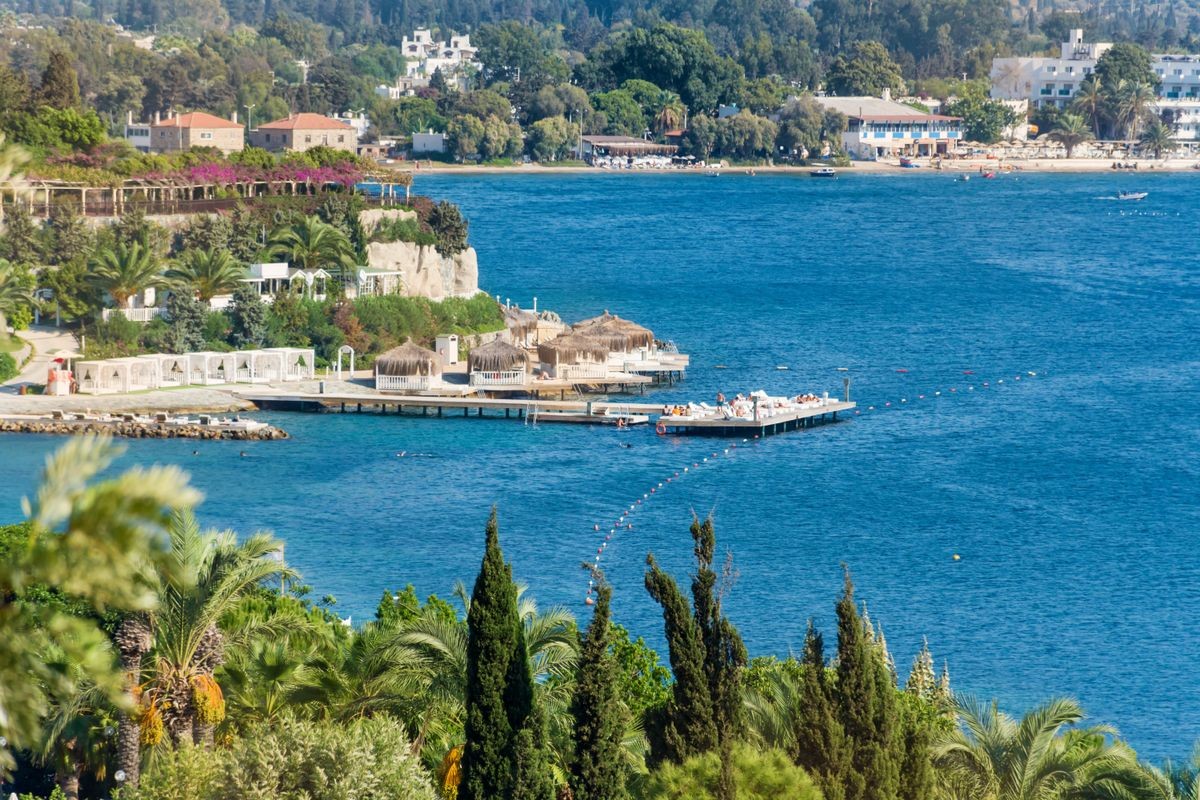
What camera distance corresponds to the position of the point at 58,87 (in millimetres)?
77000

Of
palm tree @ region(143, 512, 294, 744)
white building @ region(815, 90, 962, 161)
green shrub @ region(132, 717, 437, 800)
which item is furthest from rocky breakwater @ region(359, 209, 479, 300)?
white building @ region(815, 90, 962, 161)

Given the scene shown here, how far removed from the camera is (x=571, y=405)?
180 ft

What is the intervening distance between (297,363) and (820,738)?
41.3 m

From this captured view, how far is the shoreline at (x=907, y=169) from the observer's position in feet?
543

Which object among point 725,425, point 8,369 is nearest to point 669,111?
point 725,425

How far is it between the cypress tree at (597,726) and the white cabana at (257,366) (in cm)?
4024

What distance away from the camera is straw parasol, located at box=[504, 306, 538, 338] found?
64812 millimetres

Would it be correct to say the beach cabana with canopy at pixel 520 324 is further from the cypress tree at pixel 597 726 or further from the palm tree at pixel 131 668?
the cypress tree at pixel 597 726

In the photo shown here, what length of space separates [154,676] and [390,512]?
24989 millimetres

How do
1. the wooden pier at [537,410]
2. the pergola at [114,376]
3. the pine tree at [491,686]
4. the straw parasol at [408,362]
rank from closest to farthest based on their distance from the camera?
the pine tree at [491,686] → the pergola at [114,376] → the wooden pier at [537,410] → the straw parasol at [408,362]

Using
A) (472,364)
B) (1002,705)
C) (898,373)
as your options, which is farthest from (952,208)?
(1002,705)

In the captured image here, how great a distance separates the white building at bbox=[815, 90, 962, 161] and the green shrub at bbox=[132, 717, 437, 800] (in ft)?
564

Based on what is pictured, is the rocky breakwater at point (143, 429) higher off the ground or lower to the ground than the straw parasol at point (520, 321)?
lower

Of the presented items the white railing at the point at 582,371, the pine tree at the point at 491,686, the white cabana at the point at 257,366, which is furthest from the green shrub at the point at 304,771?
the white railing at the point at 582,371
